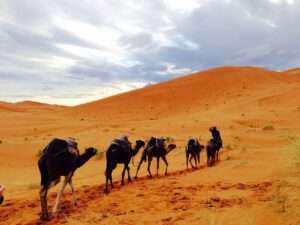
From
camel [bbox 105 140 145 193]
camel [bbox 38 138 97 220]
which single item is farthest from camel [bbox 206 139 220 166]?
camel [bbox 38 138 97 220]

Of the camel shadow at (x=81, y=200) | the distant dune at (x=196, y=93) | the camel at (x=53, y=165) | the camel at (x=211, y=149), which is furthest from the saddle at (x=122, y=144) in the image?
the distant dune at (x=196, y=93)

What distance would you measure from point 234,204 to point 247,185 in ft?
8.53

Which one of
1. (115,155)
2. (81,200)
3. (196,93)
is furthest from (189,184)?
(196,93)

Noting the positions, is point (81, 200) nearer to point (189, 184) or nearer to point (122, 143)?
point (122, 143)

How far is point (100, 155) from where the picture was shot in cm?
2375

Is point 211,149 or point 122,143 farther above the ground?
point 122,143

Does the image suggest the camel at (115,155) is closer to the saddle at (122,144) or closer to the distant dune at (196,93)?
the saddle at (122,144)

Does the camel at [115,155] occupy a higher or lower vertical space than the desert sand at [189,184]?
higher

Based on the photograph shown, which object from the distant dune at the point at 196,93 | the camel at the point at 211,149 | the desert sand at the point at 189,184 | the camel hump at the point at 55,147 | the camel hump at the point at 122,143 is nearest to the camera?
the desert sand at the point at 189,184

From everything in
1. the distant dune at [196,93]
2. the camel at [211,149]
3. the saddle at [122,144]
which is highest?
→ the distant dune at [196,93]

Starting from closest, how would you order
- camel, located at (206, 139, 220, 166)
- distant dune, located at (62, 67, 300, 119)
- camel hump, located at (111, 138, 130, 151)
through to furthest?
camel hump, located at (111, 138, 130, 151)
camel, located at (206, 139, 220, 166)
distant dune, located at (62, 67, 300, 119)

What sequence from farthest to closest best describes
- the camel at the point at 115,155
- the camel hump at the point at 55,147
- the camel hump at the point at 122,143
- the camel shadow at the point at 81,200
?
the camel hump at the point at 122,143
the camel at the point at 115,155
the camel hump at the point at 55,147
the camel shadow at the point at 81,200

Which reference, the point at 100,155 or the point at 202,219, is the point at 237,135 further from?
the point at 202,219

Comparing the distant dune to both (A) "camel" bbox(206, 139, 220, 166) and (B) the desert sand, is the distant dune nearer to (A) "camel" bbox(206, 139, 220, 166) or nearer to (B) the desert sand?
(B) the desert sand
